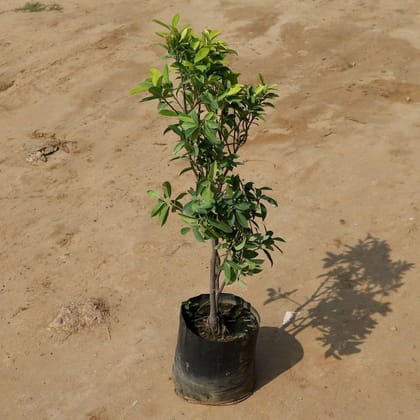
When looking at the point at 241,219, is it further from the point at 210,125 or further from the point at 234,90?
the point at 234,90

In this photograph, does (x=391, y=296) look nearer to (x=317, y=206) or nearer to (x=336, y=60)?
(x=317, y=206)

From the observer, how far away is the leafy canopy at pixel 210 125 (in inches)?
152

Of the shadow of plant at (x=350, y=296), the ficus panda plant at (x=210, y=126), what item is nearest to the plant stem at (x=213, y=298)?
the ficus panda plant at (x=210, y=126)

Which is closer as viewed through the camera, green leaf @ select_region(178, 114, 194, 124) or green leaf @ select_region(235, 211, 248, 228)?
green leaf @ select_region(178, 114, 194, 124)

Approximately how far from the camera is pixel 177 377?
16.2 ft

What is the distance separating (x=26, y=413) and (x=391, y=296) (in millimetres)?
3336

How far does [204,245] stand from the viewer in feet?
22.1

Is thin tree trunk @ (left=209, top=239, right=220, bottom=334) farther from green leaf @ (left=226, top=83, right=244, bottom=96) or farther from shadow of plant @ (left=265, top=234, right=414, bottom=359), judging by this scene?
green leaf @ (left=226, top=83, right=244, bottom=96)

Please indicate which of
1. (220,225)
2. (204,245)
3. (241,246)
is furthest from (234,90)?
(204,245)

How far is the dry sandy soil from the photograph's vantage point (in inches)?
202

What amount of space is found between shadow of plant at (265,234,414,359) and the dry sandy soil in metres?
0.02

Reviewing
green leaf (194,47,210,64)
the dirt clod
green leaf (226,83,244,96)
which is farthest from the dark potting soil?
green leaf (194,47,210,64)

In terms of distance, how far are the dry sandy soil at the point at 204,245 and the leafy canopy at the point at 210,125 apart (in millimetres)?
1454

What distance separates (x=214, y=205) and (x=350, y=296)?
7.99ft
